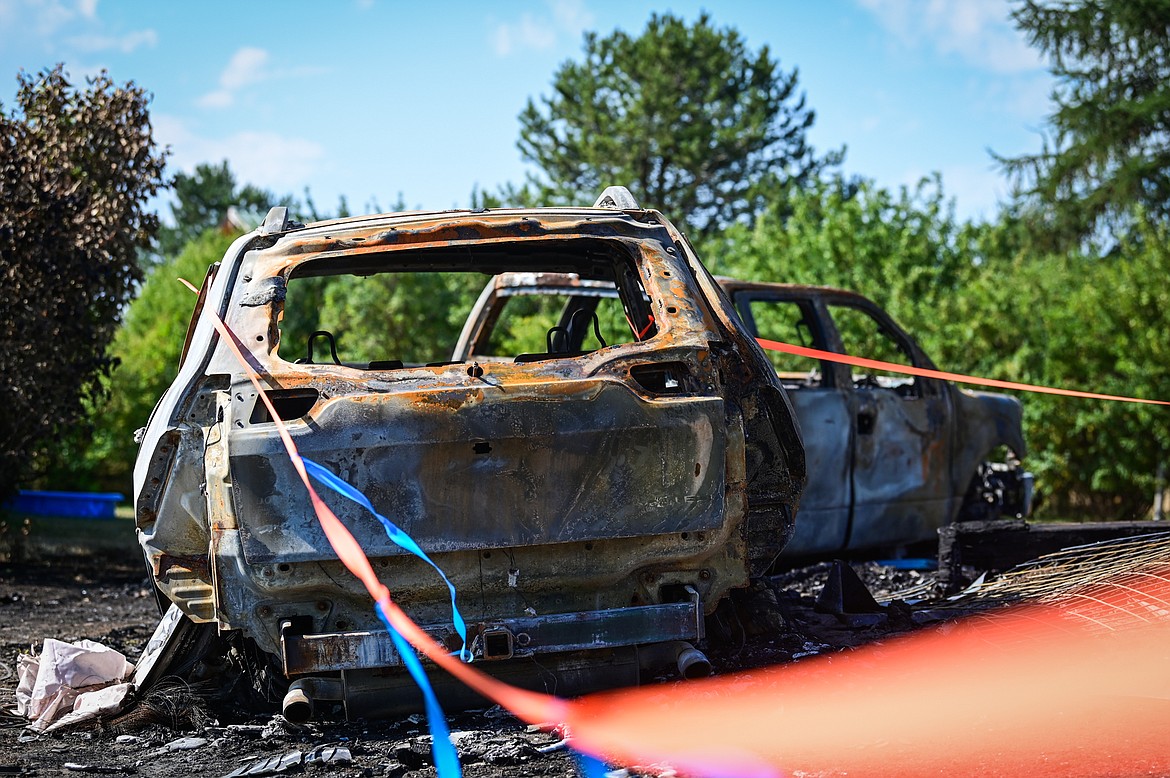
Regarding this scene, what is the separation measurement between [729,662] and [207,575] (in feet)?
6.72

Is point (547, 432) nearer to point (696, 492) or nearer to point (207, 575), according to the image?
point (696, 492)

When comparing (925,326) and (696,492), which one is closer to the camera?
(696,492)

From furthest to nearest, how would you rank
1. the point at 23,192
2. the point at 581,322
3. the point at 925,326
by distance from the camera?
the point at 925,326 < the point at 23,192 < the point at 581,322

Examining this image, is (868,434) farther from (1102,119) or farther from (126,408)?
(1102,119)

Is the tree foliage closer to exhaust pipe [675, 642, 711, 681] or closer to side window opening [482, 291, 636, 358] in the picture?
side window opening [482, 291, 636, 358]

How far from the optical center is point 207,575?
165 inches

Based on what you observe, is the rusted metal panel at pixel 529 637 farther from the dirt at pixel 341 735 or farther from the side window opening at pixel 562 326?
the side window opening at pixel 562 326

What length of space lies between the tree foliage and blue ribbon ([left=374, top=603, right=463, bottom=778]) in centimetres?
648

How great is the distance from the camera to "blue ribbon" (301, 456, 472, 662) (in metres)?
3.88

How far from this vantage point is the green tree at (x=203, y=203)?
238ft

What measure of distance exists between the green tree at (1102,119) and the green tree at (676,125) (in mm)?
9178

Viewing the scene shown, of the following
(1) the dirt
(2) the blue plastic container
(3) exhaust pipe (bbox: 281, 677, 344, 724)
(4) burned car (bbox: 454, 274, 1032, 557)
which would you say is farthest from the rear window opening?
(3) exhaust pipe (bbox: 281, 677, 344, 724)

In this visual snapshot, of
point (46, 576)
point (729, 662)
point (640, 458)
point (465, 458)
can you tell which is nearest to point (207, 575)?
point (465, 458)

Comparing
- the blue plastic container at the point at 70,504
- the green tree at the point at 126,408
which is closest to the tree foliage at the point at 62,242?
the blue plastic container at the point at 70,504
